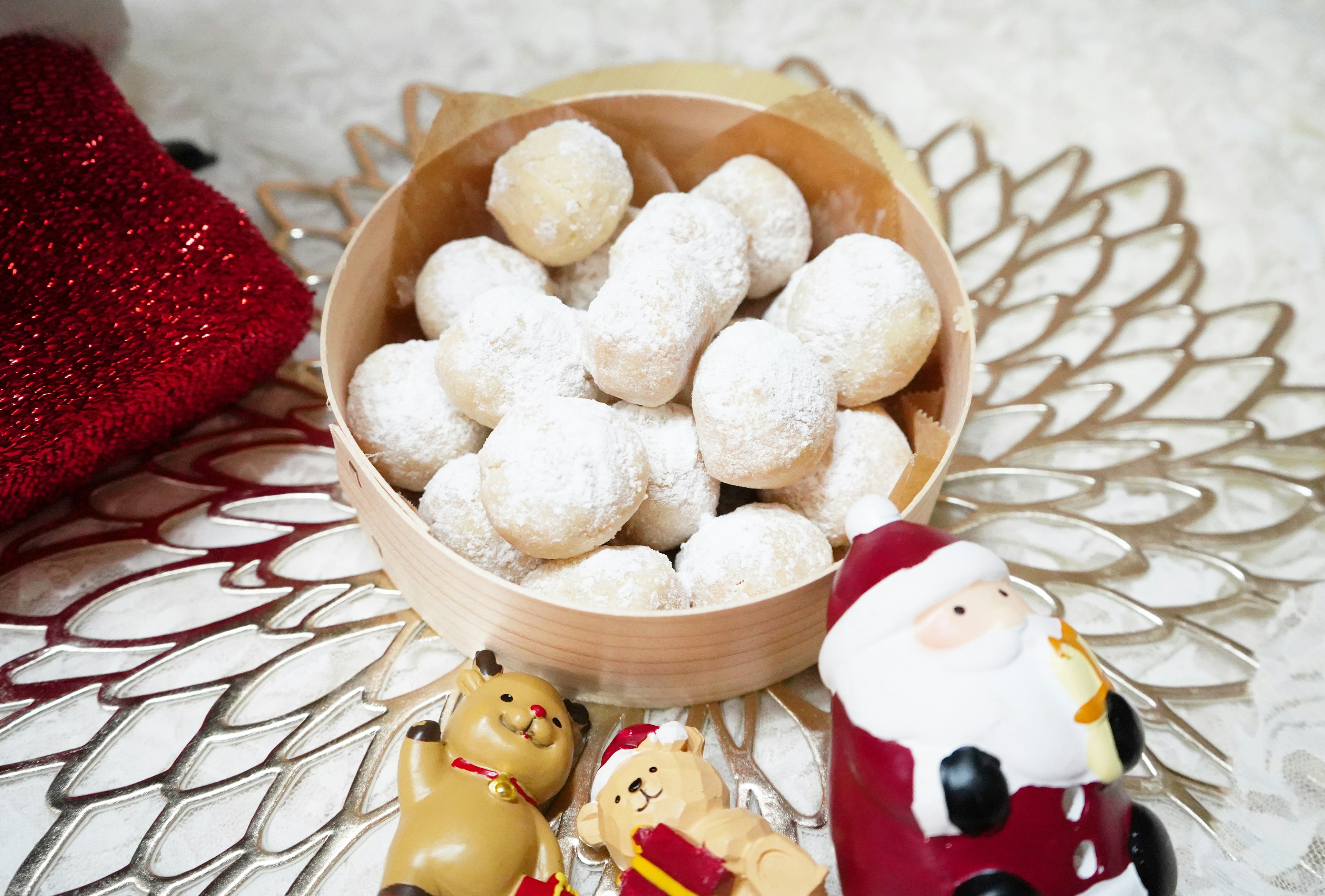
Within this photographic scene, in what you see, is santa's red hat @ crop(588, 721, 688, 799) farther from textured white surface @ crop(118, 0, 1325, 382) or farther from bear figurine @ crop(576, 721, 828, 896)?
textured white surface @ crop(118, 0, 1325, 382)

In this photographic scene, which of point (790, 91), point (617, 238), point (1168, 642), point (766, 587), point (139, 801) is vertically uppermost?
point (790, 91)

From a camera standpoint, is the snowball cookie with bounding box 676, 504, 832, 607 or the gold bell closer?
the gold bell

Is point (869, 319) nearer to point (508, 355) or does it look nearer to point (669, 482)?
point (669, 482)

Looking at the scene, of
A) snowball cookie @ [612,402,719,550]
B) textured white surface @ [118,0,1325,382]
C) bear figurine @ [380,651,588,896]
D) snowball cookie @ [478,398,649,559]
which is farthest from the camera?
textured white surface @ [118,0,1325,382]

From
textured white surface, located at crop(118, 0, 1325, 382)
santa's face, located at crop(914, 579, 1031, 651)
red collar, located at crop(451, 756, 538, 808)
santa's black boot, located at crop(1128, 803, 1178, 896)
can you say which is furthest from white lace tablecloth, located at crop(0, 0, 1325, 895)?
santa's face, located at crop(914, 579, 1031, 651)

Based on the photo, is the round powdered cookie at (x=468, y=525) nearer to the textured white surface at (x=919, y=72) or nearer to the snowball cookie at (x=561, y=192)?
the snowball cookie at (x=561, y=192)

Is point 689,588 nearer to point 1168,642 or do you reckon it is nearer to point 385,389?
point 385,389

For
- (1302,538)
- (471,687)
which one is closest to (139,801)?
(471,687)
